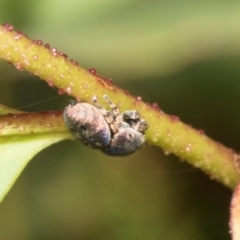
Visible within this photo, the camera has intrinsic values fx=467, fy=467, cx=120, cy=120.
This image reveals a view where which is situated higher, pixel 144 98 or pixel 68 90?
pixel 68 90

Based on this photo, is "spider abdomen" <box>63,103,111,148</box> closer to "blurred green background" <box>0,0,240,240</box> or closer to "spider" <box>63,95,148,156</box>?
"spider" <box>63,95,148,156</box>

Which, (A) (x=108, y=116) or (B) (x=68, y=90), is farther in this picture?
(A) (x=108, y=116)

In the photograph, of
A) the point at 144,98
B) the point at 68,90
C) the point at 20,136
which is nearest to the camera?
the point at 68,90

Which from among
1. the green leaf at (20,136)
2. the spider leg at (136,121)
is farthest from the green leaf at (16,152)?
the spider leg at (136,121)

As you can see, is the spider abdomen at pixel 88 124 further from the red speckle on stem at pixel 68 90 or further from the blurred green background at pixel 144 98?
the blurred green background at pixel 144 98

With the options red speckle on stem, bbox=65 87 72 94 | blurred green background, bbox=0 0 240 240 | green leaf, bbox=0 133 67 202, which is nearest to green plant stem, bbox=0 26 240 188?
red speckle on stem, bbox=65 87 72 94

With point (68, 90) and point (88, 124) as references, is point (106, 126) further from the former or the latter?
point (68, 90)

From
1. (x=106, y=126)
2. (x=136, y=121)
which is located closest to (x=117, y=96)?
(x=136, y=121)

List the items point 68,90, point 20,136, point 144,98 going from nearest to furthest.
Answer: point 68,90, point 20,136, point 144,98
